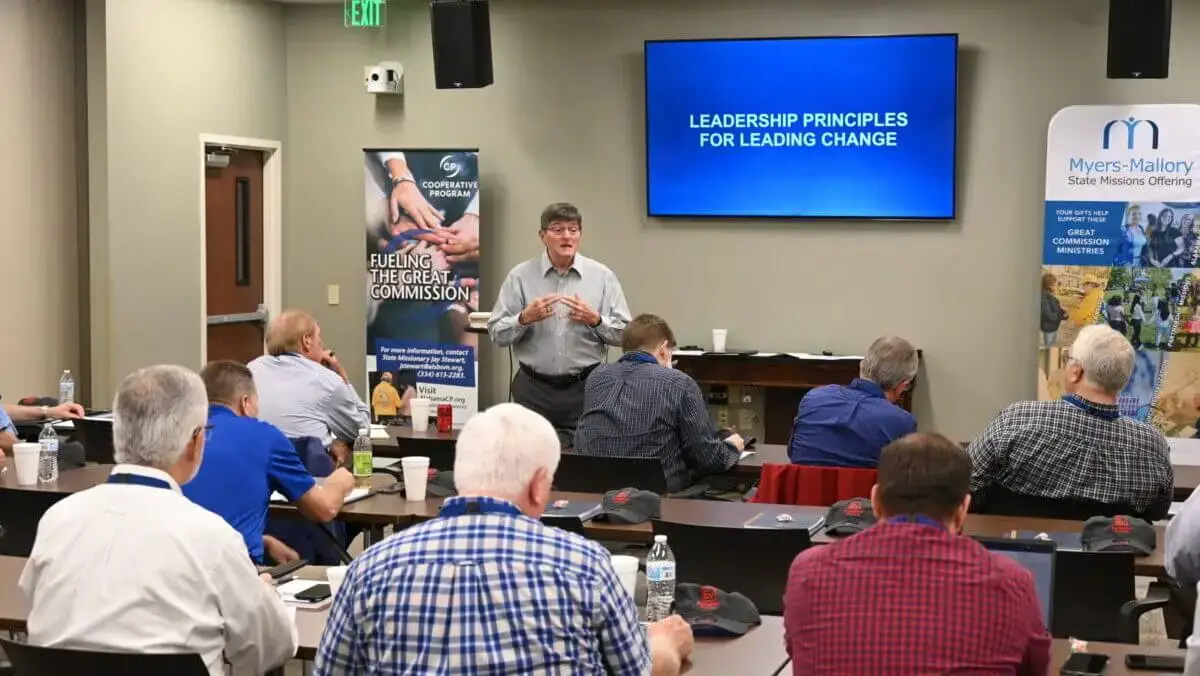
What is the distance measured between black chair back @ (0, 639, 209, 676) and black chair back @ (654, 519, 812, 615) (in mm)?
1678

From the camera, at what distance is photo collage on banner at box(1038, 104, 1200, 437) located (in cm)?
861

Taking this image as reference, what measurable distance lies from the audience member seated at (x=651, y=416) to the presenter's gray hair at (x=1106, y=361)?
150 centimetres

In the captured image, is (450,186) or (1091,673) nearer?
(1091,673)

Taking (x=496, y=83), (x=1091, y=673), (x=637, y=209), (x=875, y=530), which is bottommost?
(x=1091, y=673)

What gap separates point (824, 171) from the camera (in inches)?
368

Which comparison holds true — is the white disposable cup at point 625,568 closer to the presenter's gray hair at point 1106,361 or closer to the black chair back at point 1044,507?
the black chair back at point 1044,507

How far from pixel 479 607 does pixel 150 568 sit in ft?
2.65

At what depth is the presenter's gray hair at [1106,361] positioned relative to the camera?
15.4 ft

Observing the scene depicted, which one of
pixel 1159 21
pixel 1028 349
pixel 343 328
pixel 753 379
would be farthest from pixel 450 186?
pixel 1159 21

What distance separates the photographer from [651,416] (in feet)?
18.6

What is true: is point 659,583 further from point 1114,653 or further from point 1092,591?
point 1092,591

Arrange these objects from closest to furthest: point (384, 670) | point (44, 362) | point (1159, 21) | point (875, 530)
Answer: point (384, 670), point (875, 530), point (1159, 21), point (44, 362)

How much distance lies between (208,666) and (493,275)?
7.31 meters

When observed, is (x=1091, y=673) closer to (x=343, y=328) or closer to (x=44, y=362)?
(x=44, y=362)
